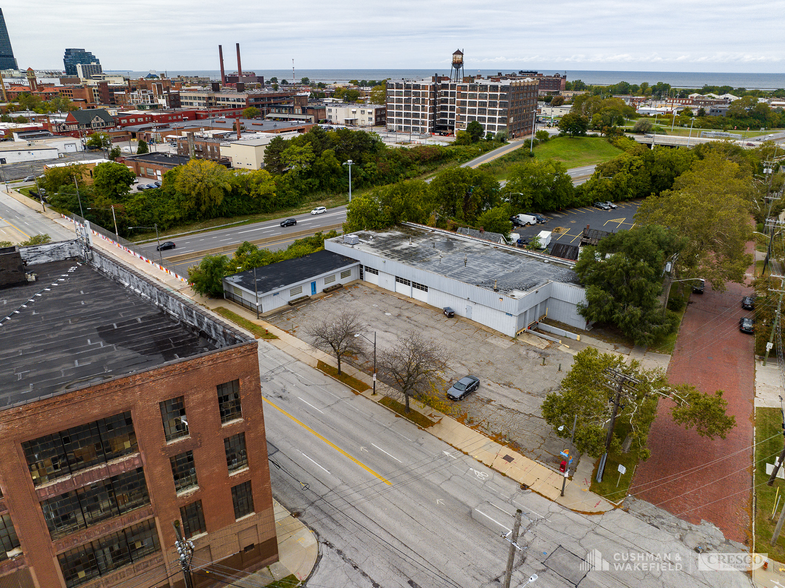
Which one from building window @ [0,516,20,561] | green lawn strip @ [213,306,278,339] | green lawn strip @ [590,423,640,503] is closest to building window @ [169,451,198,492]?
building window @ [0,516,20,561]

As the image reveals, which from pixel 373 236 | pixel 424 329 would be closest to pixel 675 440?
pixel 424 329

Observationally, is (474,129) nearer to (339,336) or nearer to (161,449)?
(339,336)

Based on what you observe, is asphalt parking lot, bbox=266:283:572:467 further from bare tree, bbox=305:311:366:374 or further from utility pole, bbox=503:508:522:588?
utility pole, bbox=503:508:522:588

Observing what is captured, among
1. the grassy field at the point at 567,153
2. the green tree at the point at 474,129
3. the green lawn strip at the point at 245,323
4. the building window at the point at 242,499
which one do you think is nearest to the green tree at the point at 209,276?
the green lawn strip at the point at 245,323

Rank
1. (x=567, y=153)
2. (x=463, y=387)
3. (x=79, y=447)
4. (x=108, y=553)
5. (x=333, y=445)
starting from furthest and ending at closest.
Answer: (x=567, y=153) → (x=463, y=387) → (x=333, y=445) → (x=108, y=553) → (x=79, y=447)

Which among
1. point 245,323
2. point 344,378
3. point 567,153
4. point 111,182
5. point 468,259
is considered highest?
point 111,182

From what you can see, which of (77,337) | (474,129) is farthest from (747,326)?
(474,129)
